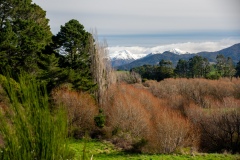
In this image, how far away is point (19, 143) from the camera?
2383 mm

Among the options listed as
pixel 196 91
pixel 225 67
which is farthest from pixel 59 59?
pixel 225 67

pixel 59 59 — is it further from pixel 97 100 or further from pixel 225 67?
pixel 225 67

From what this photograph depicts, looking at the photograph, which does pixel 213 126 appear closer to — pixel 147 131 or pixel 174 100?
pixel 147 131

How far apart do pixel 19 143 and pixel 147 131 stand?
2265 centimetres

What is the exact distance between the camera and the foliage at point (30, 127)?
226 cm

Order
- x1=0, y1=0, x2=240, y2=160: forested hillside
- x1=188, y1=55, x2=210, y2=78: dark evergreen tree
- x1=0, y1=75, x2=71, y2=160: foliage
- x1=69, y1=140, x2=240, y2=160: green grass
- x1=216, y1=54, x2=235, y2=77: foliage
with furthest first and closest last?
1. x1=188, y1=55, x2=210, y2=78: dark evergreen tree
2. x1=216, y1=54, x2=235, y2=77: foliage
3. x1=0, y1=0, x2=240, y2=160: forested hillside
4. x1=69, y1=140, x2=240, y2=160: green grass
5. x1=0, y1=75, x2=71, y2=160: foliage

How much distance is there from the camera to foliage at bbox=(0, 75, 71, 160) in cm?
226

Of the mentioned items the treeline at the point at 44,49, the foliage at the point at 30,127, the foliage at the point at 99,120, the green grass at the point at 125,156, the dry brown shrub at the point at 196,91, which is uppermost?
the treeline at the point at 44,49

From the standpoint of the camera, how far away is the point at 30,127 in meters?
2.36

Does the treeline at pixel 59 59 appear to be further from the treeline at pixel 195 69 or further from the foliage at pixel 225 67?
the foliage at pixel 225 67

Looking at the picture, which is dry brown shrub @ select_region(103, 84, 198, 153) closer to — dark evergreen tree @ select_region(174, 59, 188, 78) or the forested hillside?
the forested hillside

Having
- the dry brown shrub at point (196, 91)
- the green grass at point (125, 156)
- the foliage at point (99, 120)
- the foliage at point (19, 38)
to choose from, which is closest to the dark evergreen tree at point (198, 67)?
the dry brown shrub at point (196, 91)

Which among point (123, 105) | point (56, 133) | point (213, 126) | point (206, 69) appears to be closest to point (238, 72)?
point (206, 69)

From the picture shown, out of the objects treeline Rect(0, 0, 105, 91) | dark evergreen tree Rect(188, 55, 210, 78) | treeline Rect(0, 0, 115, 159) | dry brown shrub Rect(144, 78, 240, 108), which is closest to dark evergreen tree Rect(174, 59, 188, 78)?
dark evergreen tree Rect(188, 55, 210, 78)
